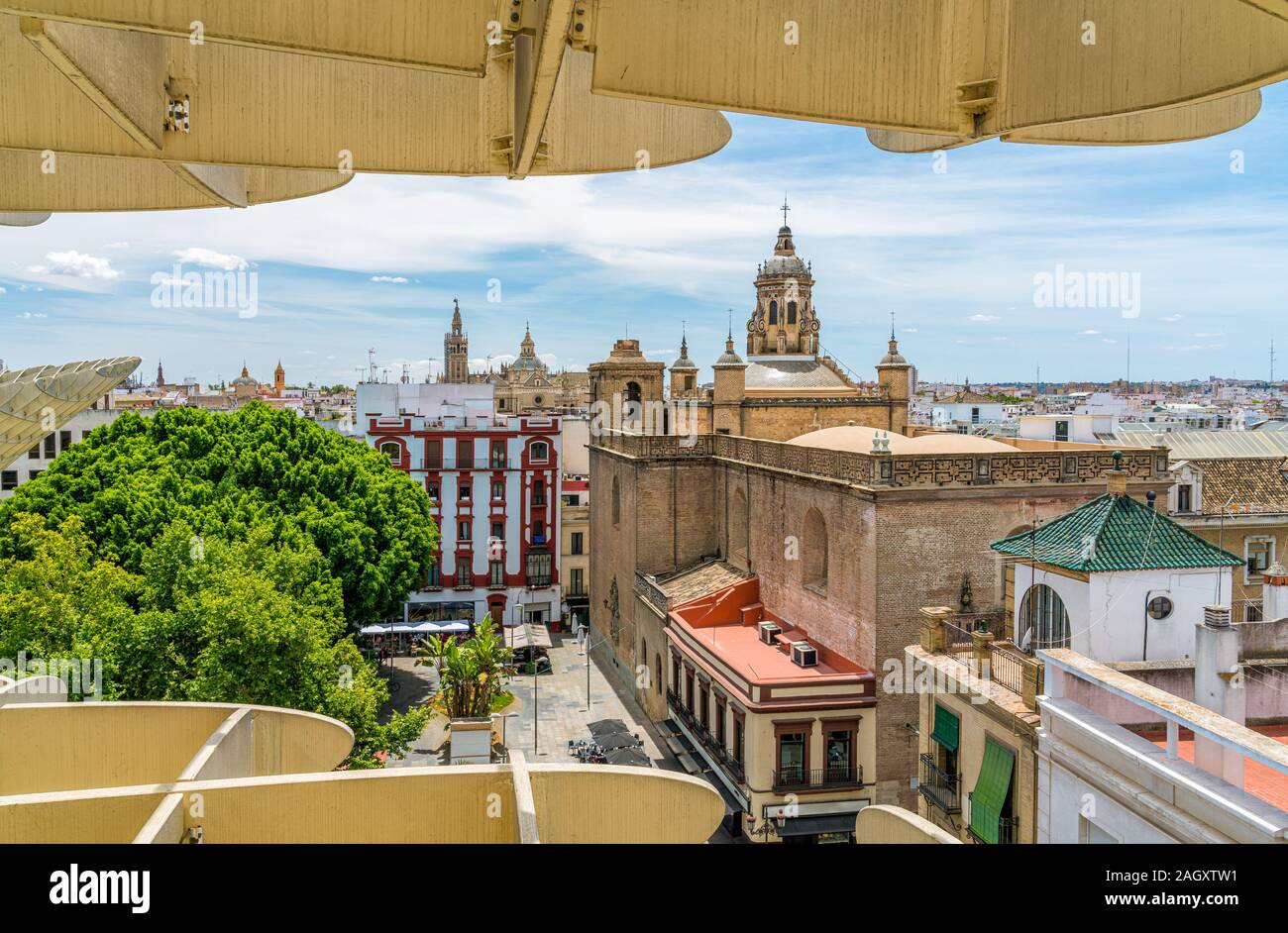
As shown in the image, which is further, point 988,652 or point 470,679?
point 470,679

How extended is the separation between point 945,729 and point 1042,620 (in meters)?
2.44

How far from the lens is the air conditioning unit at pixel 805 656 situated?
24.4 meters

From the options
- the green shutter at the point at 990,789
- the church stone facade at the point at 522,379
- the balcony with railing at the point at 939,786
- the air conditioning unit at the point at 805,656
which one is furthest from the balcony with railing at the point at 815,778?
the church stone facade at the point at 522,379

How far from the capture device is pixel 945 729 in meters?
16.2

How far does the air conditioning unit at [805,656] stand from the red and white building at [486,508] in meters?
23.0

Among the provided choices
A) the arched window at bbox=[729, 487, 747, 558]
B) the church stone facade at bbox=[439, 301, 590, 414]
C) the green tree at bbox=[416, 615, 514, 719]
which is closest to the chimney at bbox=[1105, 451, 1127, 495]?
the green tree at bbox=[416, 615, 514, 719]

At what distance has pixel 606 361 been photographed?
43.3m

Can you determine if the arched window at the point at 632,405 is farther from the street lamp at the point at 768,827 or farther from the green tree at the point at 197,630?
the green tree at the point at 197,630

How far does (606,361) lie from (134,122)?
39.6 m

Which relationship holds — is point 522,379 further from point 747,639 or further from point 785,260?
point 747,639

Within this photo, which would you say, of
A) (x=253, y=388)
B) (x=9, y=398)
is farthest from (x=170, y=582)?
(x=253, y=388)

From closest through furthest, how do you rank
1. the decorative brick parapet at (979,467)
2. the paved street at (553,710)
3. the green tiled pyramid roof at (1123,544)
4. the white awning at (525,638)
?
the green tiled pyramid roof at (1123,544) → the decorative brick parapet at (979,467) → the paved street at (553,710) → the white awning at (525,638)

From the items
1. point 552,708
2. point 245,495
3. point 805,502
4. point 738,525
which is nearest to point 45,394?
point 245,495

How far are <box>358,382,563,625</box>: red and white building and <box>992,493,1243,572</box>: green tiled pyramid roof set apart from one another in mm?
32763
